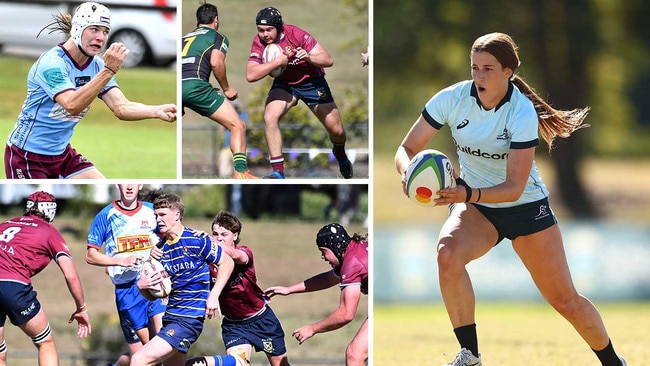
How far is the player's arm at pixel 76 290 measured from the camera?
20.2 feet

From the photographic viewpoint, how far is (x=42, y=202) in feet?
21.0

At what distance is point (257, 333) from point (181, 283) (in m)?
0.58

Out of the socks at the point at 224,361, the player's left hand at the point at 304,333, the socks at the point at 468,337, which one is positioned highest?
the socks at the point at 468,337

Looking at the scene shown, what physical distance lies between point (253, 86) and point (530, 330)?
16.2 ft

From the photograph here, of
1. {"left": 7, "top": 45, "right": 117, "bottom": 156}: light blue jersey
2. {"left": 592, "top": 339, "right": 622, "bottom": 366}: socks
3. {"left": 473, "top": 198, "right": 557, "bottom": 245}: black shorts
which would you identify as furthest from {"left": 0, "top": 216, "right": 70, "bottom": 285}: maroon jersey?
{"left": 592, "top": 339, "right": 622, "bottom": 366}: socks

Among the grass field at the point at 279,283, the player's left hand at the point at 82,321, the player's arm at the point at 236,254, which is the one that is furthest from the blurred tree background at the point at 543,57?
the player's left hand at the point at 82,321

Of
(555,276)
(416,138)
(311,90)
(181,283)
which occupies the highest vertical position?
(311,90)

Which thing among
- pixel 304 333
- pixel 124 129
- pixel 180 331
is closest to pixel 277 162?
pixel 304 333

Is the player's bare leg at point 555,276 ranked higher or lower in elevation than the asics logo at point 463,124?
lower

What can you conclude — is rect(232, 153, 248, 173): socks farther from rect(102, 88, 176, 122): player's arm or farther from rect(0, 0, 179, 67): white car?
rect(0, 0, 179, 67): white car

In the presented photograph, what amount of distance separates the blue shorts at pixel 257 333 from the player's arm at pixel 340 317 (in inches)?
11.1

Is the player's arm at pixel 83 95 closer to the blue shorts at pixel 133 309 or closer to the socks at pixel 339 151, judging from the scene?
the blue shorts at pixel 133 309

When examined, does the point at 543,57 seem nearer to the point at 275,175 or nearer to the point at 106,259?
the point at 275,175

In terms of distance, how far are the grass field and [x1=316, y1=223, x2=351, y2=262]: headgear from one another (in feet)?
0.28
